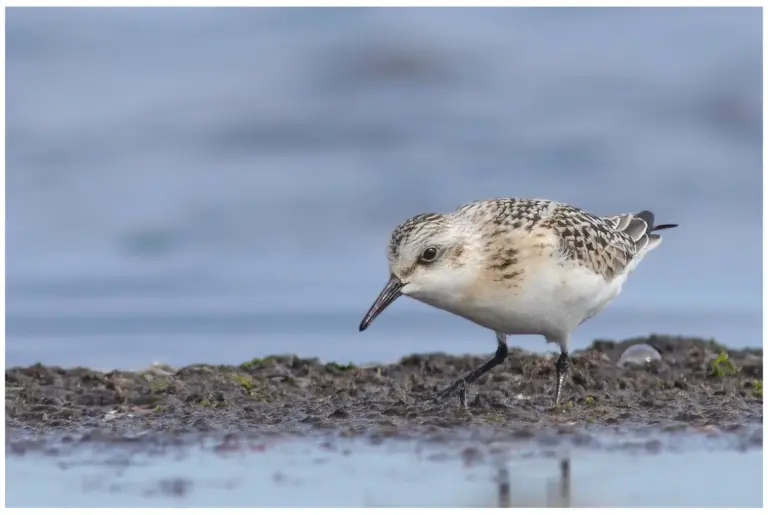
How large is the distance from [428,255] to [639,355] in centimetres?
257

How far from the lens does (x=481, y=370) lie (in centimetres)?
847

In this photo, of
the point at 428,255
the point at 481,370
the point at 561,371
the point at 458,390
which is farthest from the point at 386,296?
the point at 561,371

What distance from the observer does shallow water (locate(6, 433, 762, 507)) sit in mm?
6082

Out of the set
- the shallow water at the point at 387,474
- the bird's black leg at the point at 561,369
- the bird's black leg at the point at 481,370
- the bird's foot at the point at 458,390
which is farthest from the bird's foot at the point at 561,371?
the shallow water at the point at 387,474

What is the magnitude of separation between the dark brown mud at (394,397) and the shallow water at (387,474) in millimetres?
349

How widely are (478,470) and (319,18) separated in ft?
43.4

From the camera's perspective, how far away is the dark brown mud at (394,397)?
742 cm

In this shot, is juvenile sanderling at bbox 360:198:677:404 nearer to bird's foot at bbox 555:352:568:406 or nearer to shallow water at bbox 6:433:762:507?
bird's foot at bbox 555:352:568:406

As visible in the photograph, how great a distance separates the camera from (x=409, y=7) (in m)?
19.3

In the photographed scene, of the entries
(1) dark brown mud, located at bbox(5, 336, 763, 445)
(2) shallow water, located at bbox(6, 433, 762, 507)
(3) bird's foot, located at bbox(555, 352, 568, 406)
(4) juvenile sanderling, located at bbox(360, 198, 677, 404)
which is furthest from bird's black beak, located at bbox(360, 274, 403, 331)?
(3) bird's foot, located at bbox(555, 352, 568, 406)

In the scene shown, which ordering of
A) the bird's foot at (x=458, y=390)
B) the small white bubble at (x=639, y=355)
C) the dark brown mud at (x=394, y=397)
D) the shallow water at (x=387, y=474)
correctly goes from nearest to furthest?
1. the shallow water at (x=387, y=474)
2. the dark brown mud at (x=394, y=397)
3. the bird's foot at (x=458, y=390)
4. the small white bubble at (x=639, y=355)

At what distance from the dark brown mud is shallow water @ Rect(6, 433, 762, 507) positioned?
349 mm

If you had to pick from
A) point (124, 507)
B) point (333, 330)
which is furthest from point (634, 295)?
point (124, 507)

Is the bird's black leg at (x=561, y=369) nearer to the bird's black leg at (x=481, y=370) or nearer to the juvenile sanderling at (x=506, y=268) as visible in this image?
the juvenile sanderling at (x=506, y=268)
